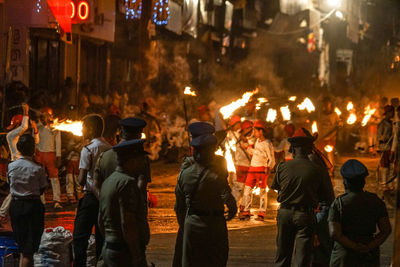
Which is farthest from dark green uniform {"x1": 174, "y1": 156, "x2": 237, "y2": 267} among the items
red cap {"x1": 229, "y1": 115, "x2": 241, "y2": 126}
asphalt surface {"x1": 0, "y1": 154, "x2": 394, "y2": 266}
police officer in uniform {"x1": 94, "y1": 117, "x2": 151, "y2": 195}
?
red cap {"x1": 229, "y1": 115, "x2": 241, "y2": 126}

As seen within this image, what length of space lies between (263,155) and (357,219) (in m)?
6.44

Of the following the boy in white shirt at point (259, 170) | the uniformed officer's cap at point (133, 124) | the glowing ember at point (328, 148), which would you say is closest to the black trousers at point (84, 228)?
the uniformed officer's cap at point (133, 124)

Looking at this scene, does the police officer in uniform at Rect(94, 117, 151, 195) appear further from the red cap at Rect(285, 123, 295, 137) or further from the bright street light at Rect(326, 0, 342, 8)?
the bright street light at Rect(326, 0, 342, 8)

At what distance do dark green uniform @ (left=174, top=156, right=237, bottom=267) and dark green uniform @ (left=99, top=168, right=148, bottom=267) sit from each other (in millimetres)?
785

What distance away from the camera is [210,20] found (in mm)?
36188

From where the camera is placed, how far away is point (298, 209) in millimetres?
7473

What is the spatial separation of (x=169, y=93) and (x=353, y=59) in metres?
36.6

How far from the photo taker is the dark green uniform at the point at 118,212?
5836 millimetres

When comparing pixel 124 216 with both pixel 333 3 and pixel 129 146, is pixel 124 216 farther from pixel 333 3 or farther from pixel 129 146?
pixel 333 3

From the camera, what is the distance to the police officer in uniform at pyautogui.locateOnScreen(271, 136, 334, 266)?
24.4 feet

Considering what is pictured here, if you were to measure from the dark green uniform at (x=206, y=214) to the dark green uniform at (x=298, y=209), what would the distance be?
100 cm

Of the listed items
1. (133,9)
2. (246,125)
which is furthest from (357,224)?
(133,9)

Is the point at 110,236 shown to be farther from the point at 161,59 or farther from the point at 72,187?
the point at 161,59

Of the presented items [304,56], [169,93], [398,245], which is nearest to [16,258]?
[398,245]
